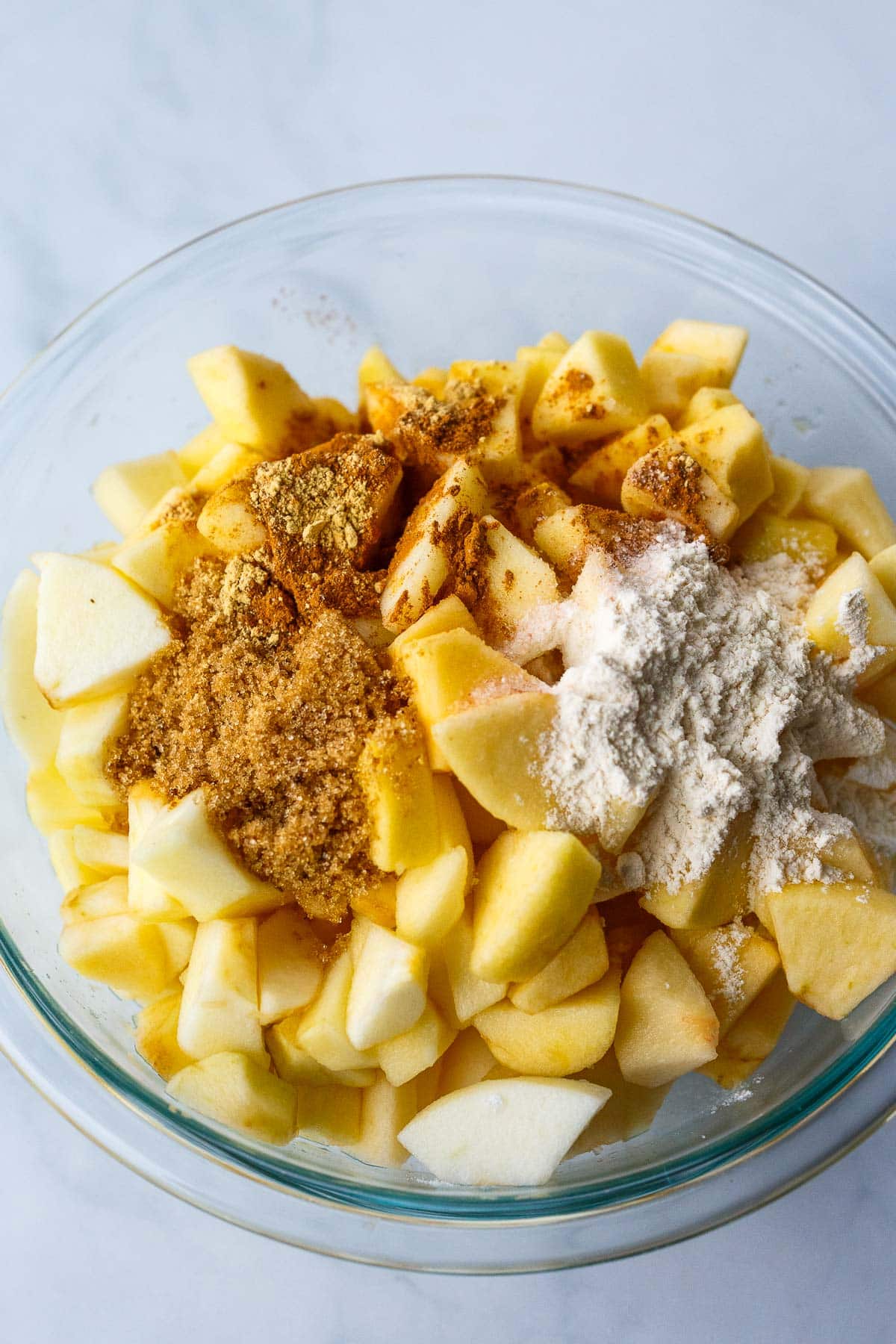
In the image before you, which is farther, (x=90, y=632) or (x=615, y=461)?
(x=615, y=461)

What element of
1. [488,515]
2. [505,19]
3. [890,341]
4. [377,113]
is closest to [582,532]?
[488,515]

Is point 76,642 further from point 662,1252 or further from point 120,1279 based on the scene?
point 662,1252

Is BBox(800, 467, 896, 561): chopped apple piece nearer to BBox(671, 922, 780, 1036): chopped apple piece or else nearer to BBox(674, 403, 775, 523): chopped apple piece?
BBox(674, 403, 775, 523): chopped apple piece

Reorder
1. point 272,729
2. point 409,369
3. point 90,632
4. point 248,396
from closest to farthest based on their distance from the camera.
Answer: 1. point 272,729
2. point 90,632
3. point 248,396
4. point 409,369

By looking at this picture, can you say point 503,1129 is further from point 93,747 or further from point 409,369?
point 409,369

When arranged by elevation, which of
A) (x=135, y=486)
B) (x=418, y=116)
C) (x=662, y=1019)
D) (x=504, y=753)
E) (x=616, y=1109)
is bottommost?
(x=616, y=1109)

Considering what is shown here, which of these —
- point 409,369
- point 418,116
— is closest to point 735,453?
point 409,369

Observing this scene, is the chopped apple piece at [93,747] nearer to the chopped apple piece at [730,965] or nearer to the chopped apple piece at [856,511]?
the chopped apple piece at [730,965]

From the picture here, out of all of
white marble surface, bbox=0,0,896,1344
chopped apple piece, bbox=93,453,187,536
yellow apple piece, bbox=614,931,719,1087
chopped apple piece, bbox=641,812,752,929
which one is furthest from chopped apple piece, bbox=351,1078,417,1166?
white marble surface, bbox=0,0,896,1344
